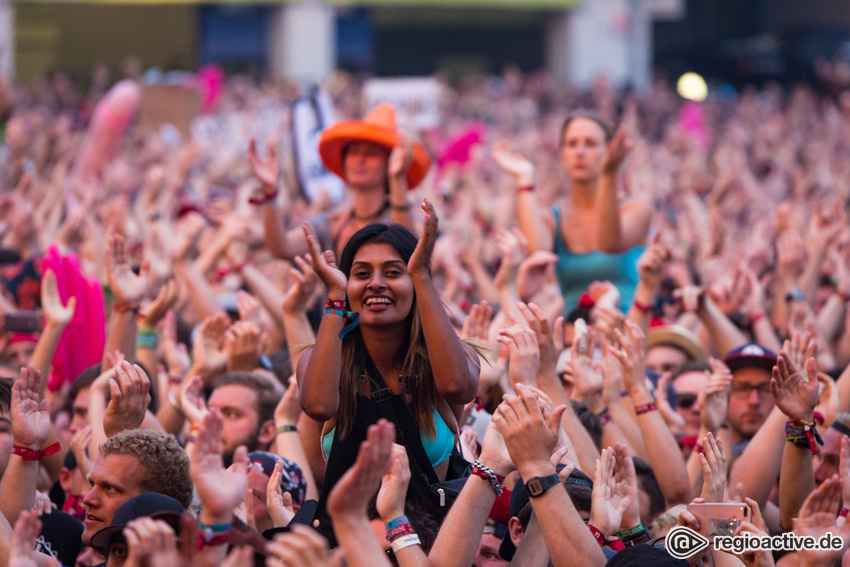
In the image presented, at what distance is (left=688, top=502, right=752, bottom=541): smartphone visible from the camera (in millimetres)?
3133

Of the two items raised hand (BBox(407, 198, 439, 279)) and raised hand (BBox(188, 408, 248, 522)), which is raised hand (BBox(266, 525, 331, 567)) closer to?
raised hand (BBox(188, 408, 248, 522))

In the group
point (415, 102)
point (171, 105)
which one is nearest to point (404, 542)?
point (415, 102)

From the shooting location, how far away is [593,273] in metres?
6.05

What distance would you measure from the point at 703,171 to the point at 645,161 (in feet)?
2.17

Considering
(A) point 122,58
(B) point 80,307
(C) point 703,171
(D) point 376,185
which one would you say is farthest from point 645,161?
(A) point 122,58

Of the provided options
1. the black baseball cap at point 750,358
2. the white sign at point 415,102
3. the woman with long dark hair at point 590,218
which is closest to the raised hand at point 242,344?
the woman with long dark hair at point 590,218

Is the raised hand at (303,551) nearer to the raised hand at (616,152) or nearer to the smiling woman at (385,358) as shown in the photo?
the smiling woman at (385,358)

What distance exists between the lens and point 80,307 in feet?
18.2

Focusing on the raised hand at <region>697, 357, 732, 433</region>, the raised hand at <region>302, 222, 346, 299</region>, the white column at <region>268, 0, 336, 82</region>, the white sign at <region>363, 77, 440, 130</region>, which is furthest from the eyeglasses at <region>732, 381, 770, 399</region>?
the white column at <region>268, 0, 336, 82</region>

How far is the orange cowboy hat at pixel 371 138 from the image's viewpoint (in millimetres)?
5699

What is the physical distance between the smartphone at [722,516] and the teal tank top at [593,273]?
9.22 ft

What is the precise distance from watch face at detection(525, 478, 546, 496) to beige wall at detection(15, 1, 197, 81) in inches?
1186

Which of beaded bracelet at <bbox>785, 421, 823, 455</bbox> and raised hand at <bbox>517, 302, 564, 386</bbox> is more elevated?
raised hand at <bbox>517, 302, 564, 386</bbox>

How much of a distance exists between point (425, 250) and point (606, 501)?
918 mm
